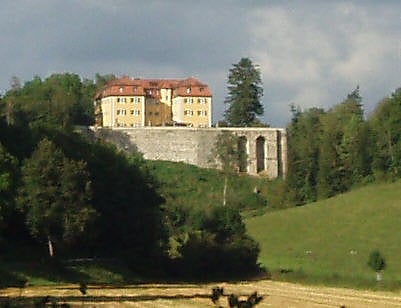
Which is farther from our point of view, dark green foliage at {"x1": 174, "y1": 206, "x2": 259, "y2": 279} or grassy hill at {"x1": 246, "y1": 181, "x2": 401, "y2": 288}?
grassy hill at {"x1": 246, "y1": 181, "x2": 401, "y2": 288}

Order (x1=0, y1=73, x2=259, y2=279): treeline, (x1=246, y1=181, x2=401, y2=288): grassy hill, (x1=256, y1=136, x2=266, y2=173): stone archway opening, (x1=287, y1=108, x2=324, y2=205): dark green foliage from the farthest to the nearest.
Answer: (x1=256, y1=136, x2=266, y2=173): stone archway opening < (x1=287, y1=108, x2=324, y2=205): dark green foliage < (x1=246, y1=181, x2=401, y2=288): grassy hill < (x1=0, y1=73, x2=259, y2=279): treeline

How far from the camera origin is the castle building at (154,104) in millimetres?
144000

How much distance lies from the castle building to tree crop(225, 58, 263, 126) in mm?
4806

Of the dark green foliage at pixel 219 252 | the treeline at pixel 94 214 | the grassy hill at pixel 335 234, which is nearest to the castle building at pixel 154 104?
the grassy hill at pixel 335 234

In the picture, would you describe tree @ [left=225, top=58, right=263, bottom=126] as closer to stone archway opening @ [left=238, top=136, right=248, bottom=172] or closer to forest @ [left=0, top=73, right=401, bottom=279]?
stone archway opening @ [left=238, top=136, right=248, bottom=172]

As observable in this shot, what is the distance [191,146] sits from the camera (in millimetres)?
122125

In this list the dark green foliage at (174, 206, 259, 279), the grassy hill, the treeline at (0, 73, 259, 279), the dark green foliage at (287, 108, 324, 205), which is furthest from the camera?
the dark green foliage at (287, 108, 324, 205)

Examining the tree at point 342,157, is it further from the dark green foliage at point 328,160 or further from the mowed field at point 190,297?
the mowed field at point 190,297

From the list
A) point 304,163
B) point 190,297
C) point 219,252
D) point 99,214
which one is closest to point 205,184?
point 304,163

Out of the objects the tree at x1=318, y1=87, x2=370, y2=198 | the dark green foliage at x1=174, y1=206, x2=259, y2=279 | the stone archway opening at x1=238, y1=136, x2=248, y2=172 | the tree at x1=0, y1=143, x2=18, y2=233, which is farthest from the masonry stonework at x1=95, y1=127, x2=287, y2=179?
the tree at x1=0, y1=143, x2=18, y2=233

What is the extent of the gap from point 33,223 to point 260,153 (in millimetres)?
77073

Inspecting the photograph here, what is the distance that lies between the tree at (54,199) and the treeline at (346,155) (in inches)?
2334

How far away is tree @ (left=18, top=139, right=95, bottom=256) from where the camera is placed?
161 feet

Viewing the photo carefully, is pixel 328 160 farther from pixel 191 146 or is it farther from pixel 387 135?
pixel 191 146
